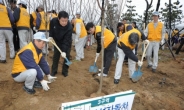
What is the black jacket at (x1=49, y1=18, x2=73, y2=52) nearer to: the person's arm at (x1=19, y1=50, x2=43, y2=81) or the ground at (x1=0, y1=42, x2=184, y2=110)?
the ground at (x1=0, y1=42, x2=184, y2=110)

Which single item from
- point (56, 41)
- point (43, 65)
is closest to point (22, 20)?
point (56, 41)

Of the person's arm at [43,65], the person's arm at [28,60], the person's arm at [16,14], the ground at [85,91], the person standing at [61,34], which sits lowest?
the ground at [85,91]

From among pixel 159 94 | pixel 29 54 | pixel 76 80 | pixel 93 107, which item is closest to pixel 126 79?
pixel 159 94

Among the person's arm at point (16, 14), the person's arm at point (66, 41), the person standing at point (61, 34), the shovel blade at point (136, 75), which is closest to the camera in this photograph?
the person standing at point (61, 34)

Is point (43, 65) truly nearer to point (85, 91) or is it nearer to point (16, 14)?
point (85, 91)

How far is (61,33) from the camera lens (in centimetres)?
373

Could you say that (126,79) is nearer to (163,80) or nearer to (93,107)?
(163,80)

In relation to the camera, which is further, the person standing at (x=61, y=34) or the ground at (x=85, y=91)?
the person standing at (x=61, y=34)

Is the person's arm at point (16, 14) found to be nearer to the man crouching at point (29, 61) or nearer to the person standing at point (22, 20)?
the person standing at point (22, 20)

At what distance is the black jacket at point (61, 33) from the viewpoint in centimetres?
368

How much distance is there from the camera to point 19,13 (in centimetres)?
480

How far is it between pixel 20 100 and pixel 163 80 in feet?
11.9

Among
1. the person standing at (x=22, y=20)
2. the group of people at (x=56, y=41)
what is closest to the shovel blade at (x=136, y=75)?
the group of people at (x=56, y=41)

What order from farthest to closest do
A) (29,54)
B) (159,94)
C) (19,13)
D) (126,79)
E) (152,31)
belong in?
1. (152,31)
2. (19,13)
3. (126,79)
4. (159,94)
5. (29,54)
